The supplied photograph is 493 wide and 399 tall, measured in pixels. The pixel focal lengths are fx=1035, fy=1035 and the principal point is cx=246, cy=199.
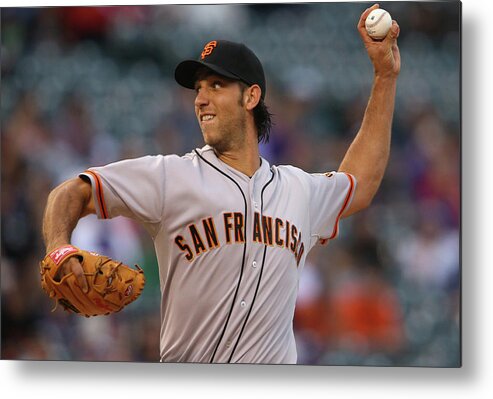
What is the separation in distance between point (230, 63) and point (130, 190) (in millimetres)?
599

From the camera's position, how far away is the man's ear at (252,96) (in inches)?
152

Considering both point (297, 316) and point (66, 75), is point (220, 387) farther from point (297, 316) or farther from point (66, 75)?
point (66, 75)

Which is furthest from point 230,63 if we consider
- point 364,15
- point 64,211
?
point 64,211

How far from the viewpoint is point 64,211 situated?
12.4 ft

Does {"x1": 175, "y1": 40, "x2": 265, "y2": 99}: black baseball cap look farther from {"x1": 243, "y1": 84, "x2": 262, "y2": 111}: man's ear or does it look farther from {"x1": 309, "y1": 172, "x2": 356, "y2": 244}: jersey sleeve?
{"x1": 309, "y1": 172, "x2": 356, "y2": 244}: jersey sleeve

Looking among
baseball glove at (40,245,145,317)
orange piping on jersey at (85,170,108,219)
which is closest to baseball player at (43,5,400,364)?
orange piping on jersey at (85,170,108,219)

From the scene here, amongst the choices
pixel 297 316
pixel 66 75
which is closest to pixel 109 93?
pixel 66 75

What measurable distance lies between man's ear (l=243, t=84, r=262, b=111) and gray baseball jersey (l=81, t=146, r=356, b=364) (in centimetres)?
26

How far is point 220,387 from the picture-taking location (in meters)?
3.83

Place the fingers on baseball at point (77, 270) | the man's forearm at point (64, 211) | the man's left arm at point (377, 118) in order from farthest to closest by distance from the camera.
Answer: the man's left arm at point (377, 118), the man's forearm at point (64, 211), the fingers on baseball at point (77, 270)

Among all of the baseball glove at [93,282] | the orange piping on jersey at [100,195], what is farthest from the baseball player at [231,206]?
the baseball glove at [93,282]

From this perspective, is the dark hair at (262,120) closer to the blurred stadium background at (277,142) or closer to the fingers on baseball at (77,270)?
the blurred stadium background at (277,142)

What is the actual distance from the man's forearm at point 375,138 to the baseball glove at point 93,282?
0.90 metres

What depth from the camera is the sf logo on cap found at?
3.85 m
